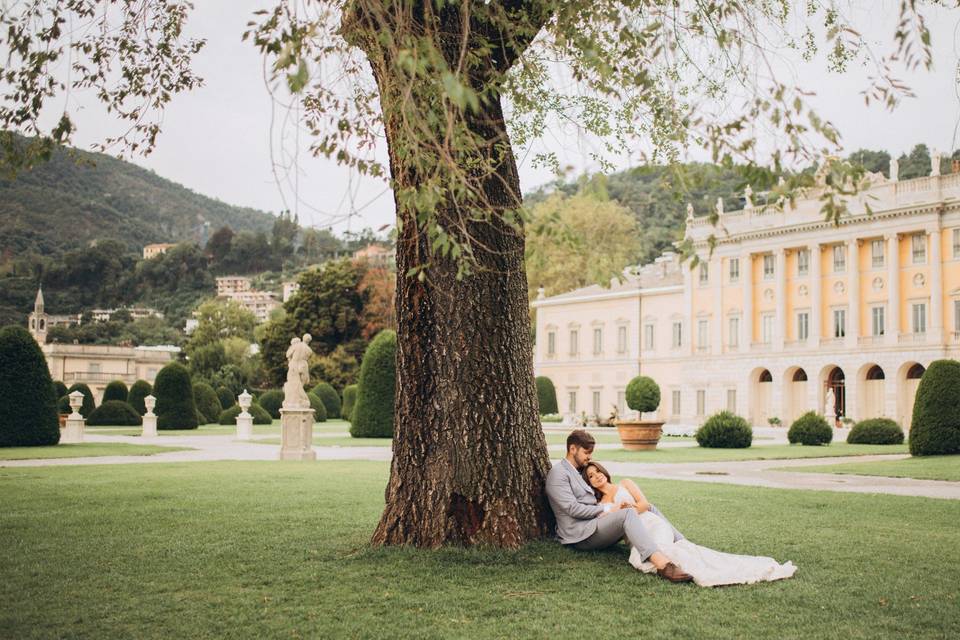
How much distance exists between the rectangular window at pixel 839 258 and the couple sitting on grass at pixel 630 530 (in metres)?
43.2

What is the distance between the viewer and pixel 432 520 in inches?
251

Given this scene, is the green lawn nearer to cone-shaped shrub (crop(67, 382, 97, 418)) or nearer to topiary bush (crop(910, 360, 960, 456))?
topiary bush (crop(910, 360, 960, 456))

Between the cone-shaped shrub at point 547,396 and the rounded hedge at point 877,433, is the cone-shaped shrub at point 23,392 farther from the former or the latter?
the cone-shaped shrub at point 547,396

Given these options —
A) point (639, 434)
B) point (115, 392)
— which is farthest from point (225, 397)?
point (639, 434)

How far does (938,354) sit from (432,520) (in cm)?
4028

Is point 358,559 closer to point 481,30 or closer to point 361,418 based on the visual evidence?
point 481,30

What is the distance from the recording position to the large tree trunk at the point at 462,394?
6332 mm

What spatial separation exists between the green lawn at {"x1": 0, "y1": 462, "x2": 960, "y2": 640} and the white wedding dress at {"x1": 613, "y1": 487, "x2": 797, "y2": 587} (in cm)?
10

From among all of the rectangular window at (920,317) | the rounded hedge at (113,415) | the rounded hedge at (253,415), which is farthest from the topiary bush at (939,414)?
the rounded hedge at (113,415)

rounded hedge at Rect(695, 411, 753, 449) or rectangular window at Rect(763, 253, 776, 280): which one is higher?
rectangular window at Rect(763, 253, 776, 280)

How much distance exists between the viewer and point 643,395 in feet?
103

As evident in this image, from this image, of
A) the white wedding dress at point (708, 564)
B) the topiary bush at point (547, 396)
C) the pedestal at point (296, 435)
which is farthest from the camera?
the topiary bush at point (547, 396)

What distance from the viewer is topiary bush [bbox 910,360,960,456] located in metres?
19.6

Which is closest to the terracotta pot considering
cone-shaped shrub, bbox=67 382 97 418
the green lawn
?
the green lawn
